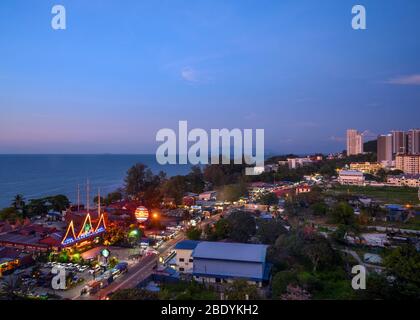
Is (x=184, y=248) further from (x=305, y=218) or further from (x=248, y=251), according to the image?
(x=305, y=218)

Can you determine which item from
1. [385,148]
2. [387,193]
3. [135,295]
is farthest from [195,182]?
[385,148]

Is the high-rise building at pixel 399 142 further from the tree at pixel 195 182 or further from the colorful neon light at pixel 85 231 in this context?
the colorful neon light at pixel 85 231

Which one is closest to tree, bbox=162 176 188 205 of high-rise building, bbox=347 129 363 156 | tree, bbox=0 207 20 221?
tree, bbox=0 207 20 221

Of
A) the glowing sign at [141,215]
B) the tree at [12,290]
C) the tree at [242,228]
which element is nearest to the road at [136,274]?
the tree at [12,290]

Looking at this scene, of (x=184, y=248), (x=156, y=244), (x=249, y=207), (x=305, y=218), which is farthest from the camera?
(x=249, y=207)

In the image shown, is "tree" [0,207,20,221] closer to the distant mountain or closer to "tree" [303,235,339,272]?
"tree" [303,235,339,272]
